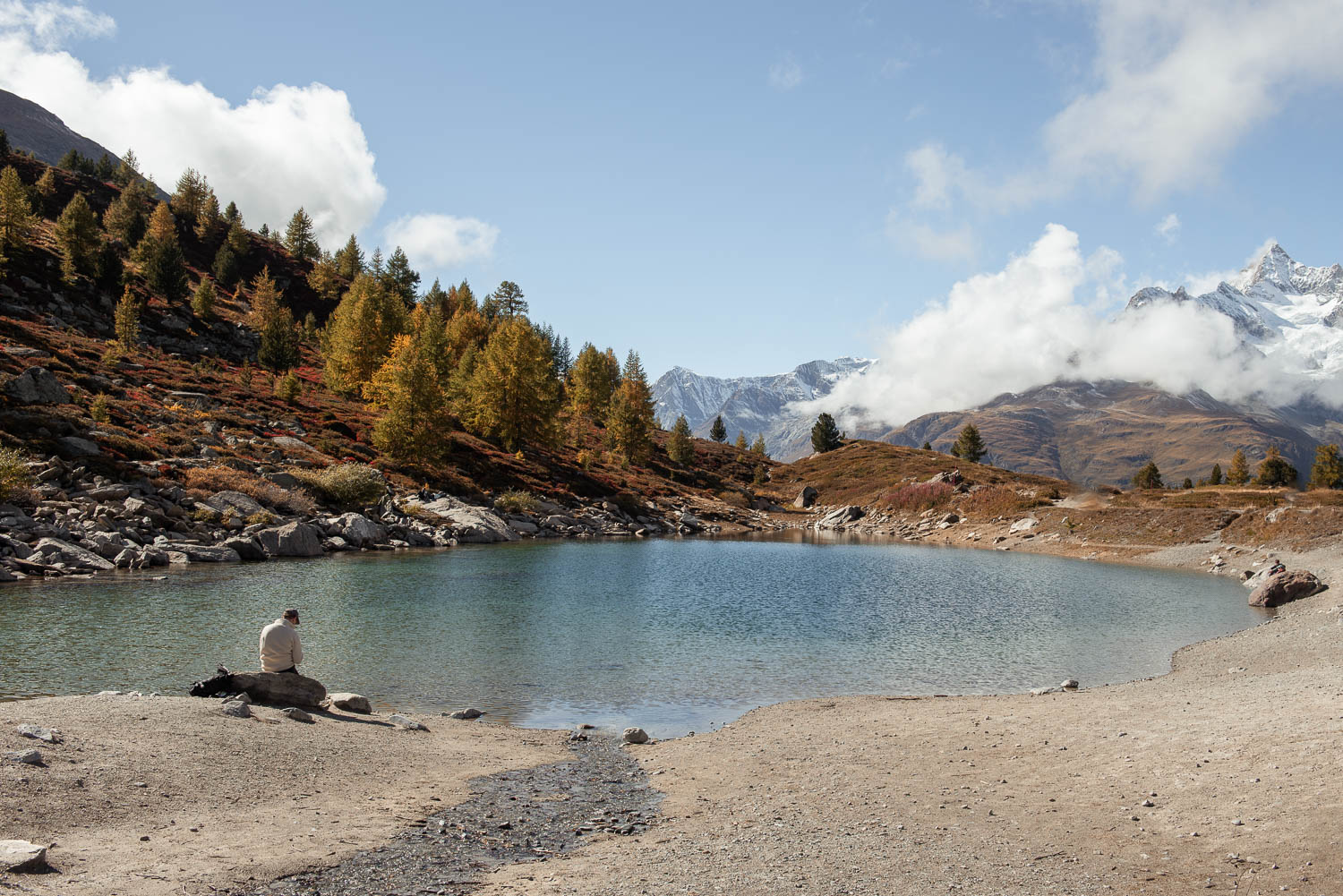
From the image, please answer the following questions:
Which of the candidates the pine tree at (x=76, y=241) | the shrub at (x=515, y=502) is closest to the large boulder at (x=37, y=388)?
the shrub at (x=515, y=502)

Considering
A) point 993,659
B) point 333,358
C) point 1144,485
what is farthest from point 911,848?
point 1144,485

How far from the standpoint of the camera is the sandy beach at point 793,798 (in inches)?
402

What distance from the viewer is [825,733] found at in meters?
19.5

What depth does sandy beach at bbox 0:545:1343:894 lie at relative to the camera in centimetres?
1021

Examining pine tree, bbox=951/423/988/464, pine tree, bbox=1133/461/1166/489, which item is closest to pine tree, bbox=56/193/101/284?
pine tree, bbox=951/423/988/464

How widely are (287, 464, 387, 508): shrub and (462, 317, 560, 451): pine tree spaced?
31.0m

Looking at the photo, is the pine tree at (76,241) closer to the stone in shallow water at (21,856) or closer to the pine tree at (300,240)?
the pine tree at (300,240)

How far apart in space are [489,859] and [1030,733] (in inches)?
516

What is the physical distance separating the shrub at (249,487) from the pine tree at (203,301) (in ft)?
235

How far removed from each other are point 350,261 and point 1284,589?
181 m

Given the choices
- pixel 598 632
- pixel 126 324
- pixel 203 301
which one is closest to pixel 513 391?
pixel 126 324

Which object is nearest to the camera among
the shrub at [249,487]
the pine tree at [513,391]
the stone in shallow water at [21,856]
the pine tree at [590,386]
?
the stone in shallow water at [21,856]

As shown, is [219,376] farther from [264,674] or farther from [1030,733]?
[1030,733]

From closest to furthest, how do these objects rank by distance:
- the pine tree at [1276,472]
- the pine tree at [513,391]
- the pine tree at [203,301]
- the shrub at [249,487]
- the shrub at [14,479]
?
the shrub at [14,479] → the shrub at [249,487] → the pine tree at [513,391] → the pine tree at [203,301] → the pine tree at [1276,472]
